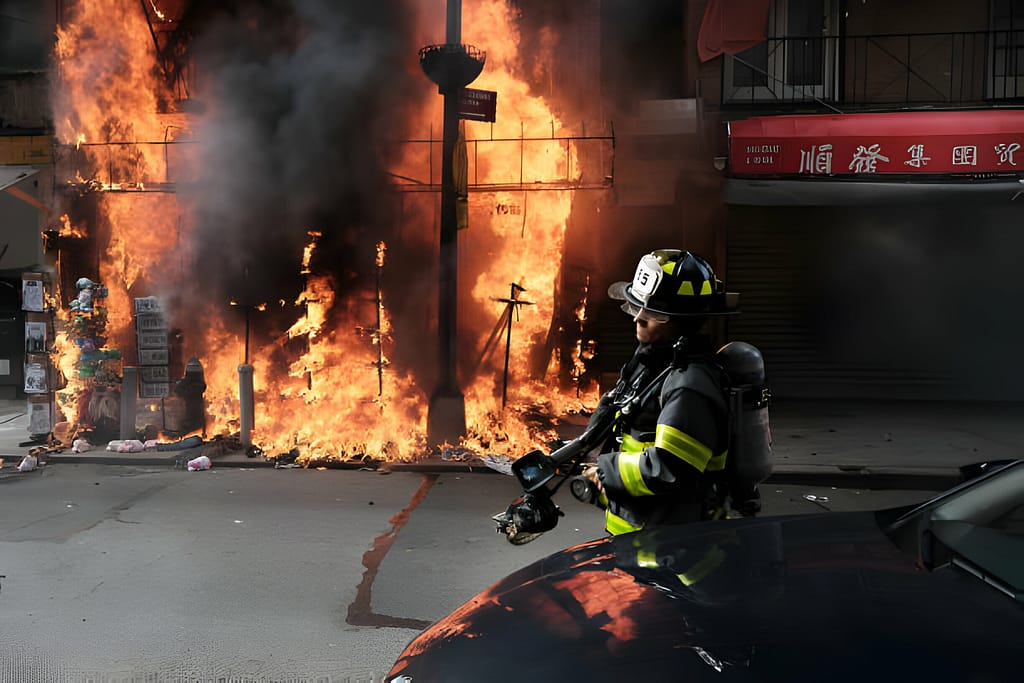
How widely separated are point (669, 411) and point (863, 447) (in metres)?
6.93

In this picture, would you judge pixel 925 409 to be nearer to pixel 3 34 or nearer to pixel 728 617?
pixel 728 617

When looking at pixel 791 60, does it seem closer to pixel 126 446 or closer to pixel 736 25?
pixel 736 25

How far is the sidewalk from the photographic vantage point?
7.40 m

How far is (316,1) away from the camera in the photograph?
1036cm

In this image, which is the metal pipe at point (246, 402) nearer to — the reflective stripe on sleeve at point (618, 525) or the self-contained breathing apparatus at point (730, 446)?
the self-contained breathing apparatus at point (730, 446)

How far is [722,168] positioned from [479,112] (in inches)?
150

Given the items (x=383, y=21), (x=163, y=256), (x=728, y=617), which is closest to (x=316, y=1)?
(x=383, y=21)

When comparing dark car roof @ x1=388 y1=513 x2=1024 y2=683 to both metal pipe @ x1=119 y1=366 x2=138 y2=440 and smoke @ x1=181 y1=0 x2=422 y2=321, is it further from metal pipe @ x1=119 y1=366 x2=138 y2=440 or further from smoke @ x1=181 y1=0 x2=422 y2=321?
smoke @ x1=181 y1=0 x2=422 y2=321

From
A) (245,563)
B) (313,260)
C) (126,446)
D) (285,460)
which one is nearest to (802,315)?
(313,260)

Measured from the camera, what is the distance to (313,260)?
1016cm

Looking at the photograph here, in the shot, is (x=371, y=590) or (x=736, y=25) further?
(x=736, y=25)

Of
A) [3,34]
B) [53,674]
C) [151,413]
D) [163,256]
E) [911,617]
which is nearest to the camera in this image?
[911,617]

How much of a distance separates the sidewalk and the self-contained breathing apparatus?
5082mm

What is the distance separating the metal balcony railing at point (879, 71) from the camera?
10.7 metres
